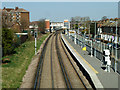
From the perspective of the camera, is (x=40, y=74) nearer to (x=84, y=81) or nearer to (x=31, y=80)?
(x=31, y=80)

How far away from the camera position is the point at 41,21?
90.2 meters

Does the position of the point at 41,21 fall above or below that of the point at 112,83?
above

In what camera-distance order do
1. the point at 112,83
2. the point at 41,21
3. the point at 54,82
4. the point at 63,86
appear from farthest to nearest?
the point at 41,21, the point at 54,82, the point at 63,86, the point at 112,83

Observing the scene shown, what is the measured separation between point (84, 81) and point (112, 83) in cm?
298

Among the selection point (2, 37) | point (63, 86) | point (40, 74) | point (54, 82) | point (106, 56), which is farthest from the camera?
point (2, 37)

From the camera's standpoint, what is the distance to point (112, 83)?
43.8ft

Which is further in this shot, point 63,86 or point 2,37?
point 2,37

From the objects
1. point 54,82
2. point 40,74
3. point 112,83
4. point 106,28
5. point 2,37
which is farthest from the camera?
point 106,28

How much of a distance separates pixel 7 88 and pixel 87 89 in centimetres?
526

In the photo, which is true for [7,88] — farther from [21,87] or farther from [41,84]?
[41,84]

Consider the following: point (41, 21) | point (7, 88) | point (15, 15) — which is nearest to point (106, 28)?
point (41, 21)

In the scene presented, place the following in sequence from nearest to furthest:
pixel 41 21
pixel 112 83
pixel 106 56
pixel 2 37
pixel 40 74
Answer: pixel 112 83 → pixel 106 56 → pixel 40 74 → pixel 2 37 → pixel 41 21

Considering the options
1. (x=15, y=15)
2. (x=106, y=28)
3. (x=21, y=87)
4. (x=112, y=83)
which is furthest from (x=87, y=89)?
(x=15, y=15)

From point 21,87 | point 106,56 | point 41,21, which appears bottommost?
point 21,87
